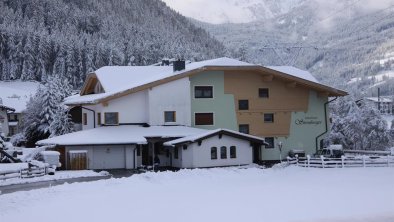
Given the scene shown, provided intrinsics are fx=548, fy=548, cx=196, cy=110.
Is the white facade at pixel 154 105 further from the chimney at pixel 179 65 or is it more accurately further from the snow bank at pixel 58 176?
the snow bank at pixel 58 176

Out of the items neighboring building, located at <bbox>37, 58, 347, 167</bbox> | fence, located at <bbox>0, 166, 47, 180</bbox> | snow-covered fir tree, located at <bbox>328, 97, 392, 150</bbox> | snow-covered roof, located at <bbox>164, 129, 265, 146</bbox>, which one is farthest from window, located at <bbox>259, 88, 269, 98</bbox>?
fence, located at <bbox>0, 166, 47, 180</bbox>

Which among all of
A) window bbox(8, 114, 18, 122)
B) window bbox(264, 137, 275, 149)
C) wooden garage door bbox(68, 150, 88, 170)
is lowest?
wooden garage door bbox(68, 150, 88, 170)

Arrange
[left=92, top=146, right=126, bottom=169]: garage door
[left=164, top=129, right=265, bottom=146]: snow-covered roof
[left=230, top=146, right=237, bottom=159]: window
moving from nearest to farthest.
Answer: [left=164, top=129, right=265, bottom=146]: snow-covered roof, [left=92, top=146, right=126, bottom=169]: garage door, [left=230, top=146, right=237, bottom=159]: window

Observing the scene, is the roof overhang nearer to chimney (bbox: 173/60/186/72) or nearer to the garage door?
chimney (bbox: 173/60/186/72)

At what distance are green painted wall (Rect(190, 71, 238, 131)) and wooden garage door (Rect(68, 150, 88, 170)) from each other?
9525 millimetres

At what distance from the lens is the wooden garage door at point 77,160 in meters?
38.9

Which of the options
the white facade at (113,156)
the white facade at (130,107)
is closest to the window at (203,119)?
the white facade at (130,107)

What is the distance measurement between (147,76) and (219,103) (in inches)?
290

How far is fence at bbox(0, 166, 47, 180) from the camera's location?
31797 millimetres

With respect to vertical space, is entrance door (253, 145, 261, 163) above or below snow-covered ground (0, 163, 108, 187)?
above

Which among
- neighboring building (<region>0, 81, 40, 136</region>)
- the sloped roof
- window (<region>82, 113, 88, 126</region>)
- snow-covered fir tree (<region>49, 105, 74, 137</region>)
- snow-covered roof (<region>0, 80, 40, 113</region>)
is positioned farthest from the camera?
snow-covered roof (<region>0, 80, 40, 113</region>)

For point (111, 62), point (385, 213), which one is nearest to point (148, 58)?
point (111, 62)

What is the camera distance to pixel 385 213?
2172 centimetres

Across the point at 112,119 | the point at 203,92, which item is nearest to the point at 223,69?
the point at 203,92
